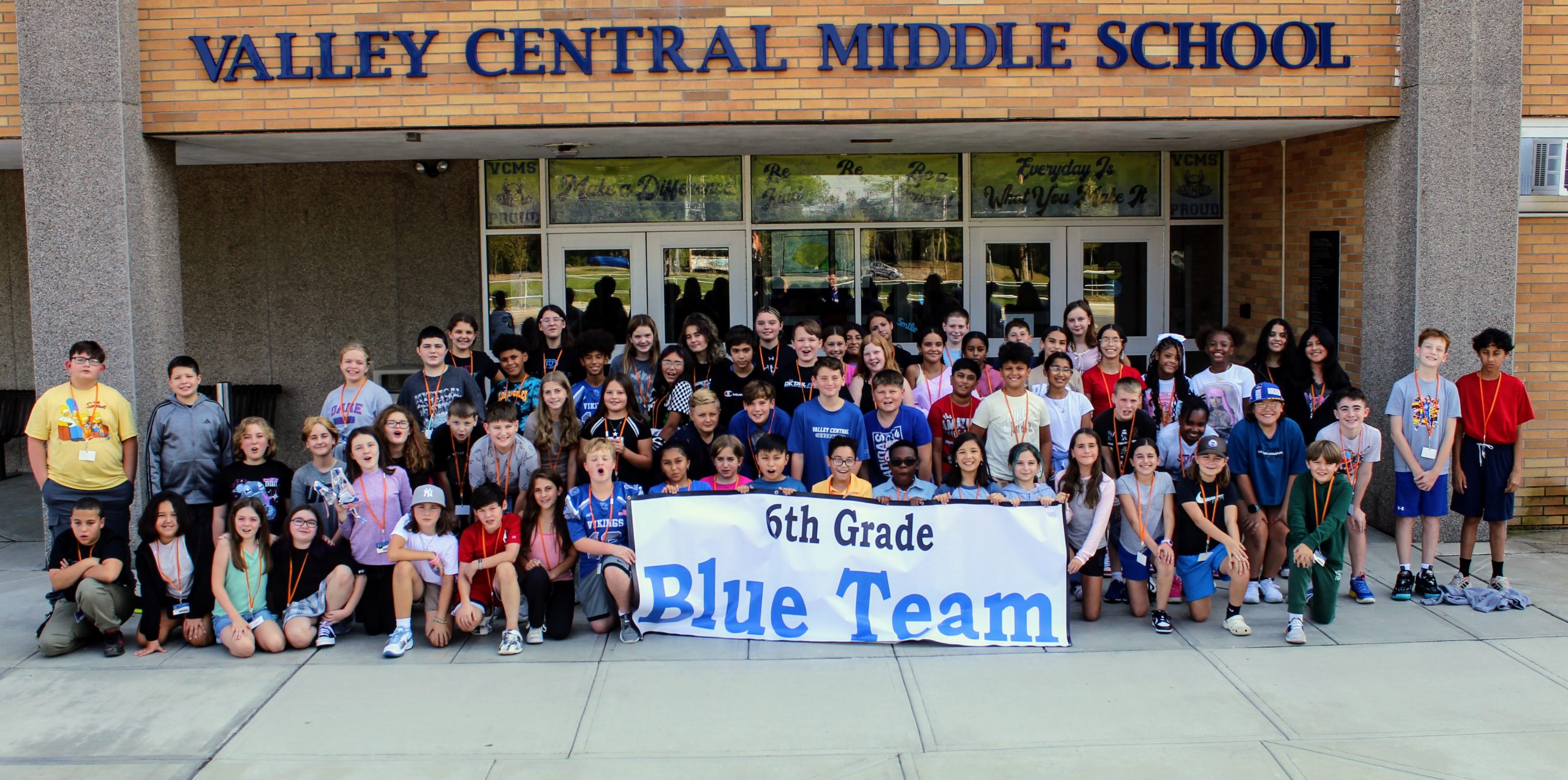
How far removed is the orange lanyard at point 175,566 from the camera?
744 cm

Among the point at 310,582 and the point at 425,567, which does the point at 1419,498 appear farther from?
the point at 310,582

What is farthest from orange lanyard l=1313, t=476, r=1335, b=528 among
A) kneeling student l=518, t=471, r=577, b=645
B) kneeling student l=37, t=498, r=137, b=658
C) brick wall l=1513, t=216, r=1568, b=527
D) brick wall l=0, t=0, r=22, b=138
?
brick wall l=0, t=0, r=22, b=138

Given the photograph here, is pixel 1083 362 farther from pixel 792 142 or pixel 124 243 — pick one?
pixel 124 243


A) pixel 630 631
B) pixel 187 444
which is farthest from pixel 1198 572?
pixel 187 444

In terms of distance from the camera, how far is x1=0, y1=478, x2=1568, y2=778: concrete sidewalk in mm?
5816

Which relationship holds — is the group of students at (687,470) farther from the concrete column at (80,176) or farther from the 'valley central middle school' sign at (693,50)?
the 'valley central middle school' sign at (693,50)

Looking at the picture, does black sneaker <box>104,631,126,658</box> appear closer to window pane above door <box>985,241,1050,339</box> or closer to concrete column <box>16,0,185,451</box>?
concrete column <box>16,0,185,451</box>

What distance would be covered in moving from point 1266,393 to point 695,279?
5.93 meters

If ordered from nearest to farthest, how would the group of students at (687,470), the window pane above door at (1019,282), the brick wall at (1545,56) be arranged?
the group of students at (687,470), the brick wall at (1545,56), the window pane above door at (1019,282)

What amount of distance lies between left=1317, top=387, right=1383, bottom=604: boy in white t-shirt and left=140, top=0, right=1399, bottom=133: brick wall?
260cm

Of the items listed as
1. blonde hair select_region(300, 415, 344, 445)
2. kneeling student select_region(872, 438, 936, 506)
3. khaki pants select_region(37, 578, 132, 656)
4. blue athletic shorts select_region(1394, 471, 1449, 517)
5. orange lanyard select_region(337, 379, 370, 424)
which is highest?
orange lanyard select_region(337, 379, 370, 424)

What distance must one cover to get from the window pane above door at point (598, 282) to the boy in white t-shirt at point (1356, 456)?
6.58 metres

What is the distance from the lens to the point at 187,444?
7996mm

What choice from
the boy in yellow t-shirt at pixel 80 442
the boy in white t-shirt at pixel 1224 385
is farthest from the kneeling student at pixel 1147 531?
the boy in yellow t-shirt at pixel 80 442
